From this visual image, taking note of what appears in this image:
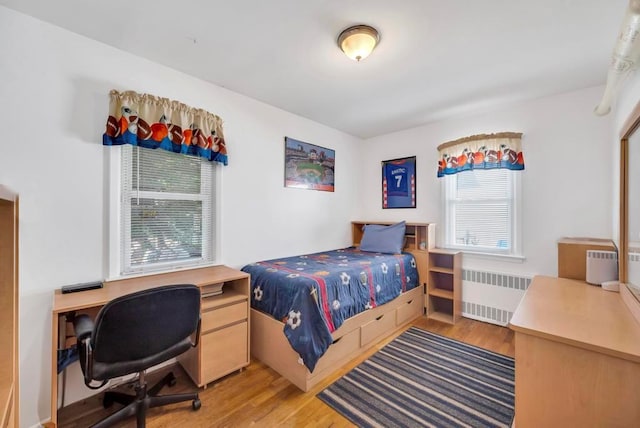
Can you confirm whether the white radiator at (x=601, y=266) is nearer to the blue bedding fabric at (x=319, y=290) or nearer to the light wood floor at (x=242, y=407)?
the blue bedding fabric at (x=319, y=290)

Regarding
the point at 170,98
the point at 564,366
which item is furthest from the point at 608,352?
the point at 170,98

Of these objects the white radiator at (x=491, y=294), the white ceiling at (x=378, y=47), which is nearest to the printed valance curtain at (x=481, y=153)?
the white ceiling at (x=378, y=47)

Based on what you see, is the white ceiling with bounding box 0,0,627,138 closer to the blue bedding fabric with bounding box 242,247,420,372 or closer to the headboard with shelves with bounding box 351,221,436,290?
the headboard with shelves with bounding box 351,221,436,290

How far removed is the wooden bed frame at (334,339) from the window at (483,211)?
1030 millimetres

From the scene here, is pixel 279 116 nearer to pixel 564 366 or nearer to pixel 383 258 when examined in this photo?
pixel 383 258

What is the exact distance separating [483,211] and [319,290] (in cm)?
238

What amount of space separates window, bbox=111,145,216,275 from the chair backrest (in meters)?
0.81

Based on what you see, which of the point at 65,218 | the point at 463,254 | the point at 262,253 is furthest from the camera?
the point at 463,254

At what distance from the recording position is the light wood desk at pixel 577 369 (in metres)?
0.94

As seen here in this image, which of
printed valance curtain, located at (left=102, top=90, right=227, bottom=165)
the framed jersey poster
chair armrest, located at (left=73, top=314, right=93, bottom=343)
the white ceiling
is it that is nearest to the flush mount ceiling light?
the white ceiling

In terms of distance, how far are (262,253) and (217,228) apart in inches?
23.6

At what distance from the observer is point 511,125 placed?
2.95m

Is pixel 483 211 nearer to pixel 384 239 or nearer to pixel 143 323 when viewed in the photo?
pixel 384 239

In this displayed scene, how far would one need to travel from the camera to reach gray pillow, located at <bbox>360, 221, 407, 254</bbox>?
3.37m
